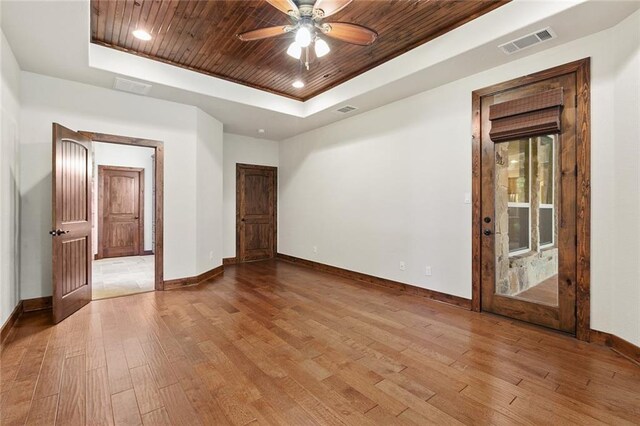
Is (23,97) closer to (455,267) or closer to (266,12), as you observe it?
(266,12)

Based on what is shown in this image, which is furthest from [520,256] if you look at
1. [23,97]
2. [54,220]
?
[23,97]

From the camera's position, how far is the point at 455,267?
12.5 feet

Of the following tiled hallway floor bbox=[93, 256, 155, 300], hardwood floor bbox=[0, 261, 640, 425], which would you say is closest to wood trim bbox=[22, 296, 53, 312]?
hardwood floor bbox=[0, 261, 640, 425]

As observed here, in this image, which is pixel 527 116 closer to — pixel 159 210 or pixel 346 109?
pixel 346 109

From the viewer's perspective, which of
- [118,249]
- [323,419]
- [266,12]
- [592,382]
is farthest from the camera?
[118,249]

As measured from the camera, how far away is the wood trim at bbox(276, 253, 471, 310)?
3.80 m

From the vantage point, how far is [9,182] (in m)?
3.09

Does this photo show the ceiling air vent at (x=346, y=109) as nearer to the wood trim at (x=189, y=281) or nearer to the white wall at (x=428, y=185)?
the white wall at (x=428, y=185)

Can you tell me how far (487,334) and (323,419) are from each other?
6.67ft

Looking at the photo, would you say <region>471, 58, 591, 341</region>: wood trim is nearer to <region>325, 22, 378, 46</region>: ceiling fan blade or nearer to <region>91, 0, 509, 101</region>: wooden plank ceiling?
<region>91, 0, 509, 101</region>: wooden plank ceiling

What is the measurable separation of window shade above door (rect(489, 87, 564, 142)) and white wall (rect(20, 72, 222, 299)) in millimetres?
4259

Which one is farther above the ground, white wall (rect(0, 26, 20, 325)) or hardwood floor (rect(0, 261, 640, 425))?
white wall (rect(0, 26, 20, 325))

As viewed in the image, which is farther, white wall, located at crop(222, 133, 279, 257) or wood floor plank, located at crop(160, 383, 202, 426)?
white wall, located at crop(222, 133, 279, 257)

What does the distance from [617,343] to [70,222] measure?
5.71 meters
